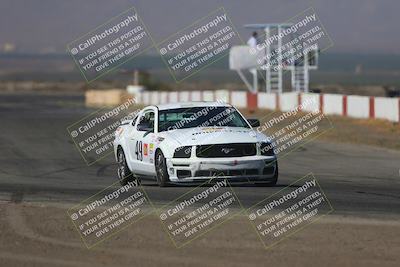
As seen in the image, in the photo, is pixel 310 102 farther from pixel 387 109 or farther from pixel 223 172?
pixel 223 172

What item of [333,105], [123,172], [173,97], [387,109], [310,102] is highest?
[123,172]

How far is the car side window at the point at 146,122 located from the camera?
53.9 feet

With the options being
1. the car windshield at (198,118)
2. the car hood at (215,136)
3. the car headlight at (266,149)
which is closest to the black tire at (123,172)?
the car windshield at (198,118)

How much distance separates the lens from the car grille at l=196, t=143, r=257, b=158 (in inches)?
598

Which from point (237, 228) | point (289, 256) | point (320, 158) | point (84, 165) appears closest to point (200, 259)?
point (289, 256)

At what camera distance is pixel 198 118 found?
16.3m

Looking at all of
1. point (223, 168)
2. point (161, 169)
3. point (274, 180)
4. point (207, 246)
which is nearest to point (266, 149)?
point (274, 180)

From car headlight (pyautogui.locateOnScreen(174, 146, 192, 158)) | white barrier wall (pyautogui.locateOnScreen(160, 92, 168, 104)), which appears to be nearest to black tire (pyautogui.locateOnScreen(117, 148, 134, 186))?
car headlight (pyautogui.locateOnScreen(174, 146, 192, 158))

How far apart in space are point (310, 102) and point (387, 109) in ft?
20.8

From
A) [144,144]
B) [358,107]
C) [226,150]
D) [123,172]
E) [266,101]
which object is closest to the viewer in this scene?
[226,150]

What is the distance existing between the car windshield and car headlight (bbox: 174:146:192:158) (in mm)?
866

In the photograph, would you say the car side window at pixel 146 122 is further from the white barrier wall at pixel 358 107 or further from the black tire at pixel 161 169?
the white barrier wall at pixel 358 107

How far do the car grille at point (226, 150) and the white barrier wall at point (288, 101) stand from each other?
24.3m

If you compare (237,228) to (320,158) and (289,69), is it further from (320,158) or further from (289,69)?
(289,69)
